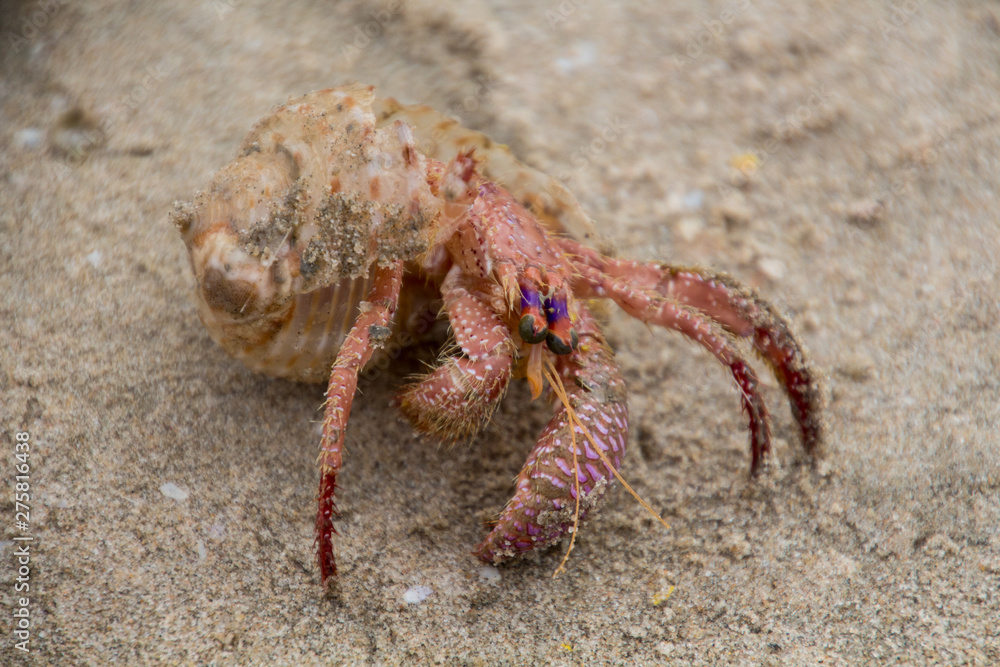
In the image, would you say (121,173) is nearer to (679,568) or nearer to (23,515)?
(23,515)

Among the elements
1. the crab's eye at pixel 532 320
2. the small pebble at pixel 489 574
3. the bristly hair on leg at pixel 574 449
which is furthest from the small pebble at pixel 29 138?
the small pebble at pixel 489 574

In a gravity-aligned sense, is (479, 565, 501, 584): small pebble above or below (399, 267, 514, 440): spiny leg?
below

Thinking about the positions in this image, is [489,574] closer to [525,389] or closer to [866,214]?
[525,389]

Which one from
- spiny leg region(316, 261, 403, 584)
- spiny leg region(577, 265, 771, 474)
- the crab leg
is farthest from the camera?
spiny leg region(577, 265, 771, 474)

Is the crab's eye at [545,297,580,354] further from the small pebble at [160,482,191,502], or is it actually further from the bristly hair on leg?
Answer: the small pebble at [160,482,191,502]

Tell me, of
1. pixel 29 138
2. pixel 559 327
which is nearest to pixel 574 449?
pixel 559 327

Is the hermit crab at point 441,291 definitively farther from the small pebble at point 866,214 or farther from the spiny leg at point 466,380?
the small pebble at point 866,214

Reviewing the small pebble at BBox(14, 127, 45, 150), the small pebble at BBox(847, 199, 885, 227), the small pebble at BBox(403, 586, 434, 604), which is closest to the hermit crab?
the small pebble at BBox(403, 586, 434, 604)

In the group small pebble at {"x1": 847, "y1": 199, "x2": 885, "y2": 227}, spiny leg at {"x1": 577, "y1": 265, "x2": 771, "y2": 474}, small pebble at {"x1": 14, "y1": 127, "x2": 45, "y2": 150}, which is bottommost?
small pebble at {"x1": 14, "y1": 127, "x2": 45, "y2": 150}
